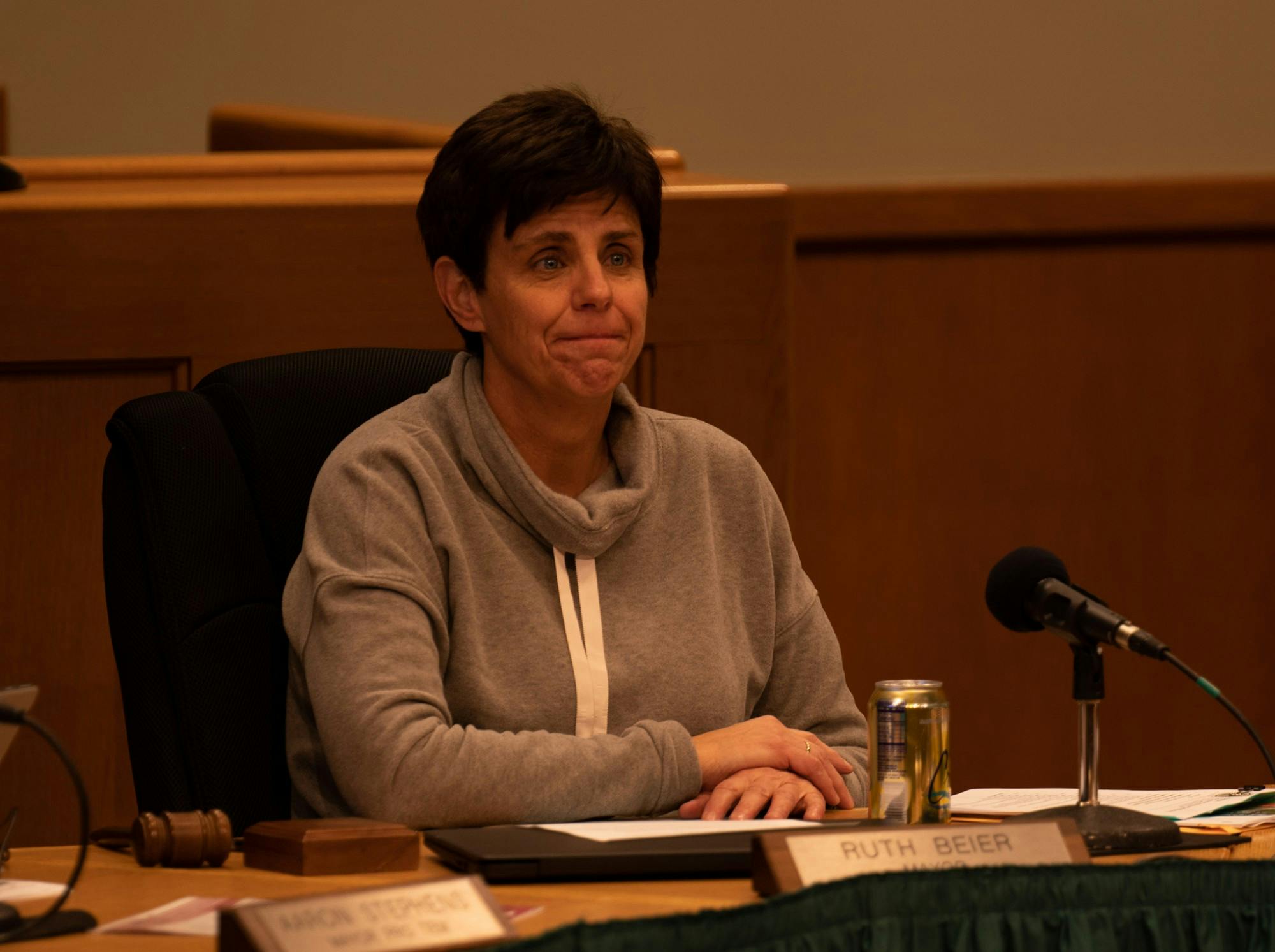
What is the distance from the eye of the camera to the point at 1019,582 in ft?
4.12

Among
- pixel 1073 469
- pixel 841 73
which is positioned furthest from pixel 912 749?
pixel 841 73

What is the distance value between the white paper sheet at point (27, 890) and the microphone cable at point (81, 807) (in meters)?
0.05

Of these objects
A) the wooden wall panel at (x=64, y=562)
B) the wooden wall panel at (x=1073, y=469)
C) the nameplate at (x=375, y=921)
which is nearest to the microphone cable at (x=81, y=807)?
the nameplate at (x=375, y=921)

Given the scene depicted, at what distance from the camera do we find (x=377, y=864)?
A: 1.15m

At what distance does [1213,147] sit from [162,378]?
210 cm

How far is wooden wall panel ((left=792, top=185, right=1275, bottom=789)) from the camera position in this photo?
118 inches

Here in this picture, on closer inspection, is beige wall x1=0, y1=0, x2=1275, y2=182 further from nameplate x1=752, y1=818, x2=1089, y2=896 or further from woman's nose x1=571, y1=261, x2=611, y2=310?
nameplate x1=752, y1=818, x2=1089, y2=896

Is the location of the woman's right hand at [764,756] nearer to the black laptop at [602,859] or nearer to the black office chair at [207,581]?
the black laptop at [602,859]

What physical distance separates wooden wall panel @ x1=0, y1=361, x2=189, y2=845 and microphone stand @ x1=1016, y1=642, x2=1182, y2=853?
1.29 metres

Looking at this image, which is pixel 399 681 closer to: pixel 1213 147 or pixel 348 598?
pixel 348 598

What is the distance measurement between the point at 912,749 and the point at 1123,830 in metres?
0.16

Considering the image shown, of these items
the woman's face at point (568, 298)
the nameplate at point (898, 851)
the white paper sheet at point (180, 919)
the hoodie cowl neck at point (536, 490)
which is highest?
the woman's face at point (568, 298)

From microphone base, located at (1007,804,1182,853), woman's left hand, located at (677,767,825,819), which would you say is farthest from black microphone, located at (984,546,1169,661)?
woman's left hand, located at (677,767,825,819)

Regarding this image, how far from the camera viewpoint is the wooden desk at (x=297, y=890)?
982 mm
